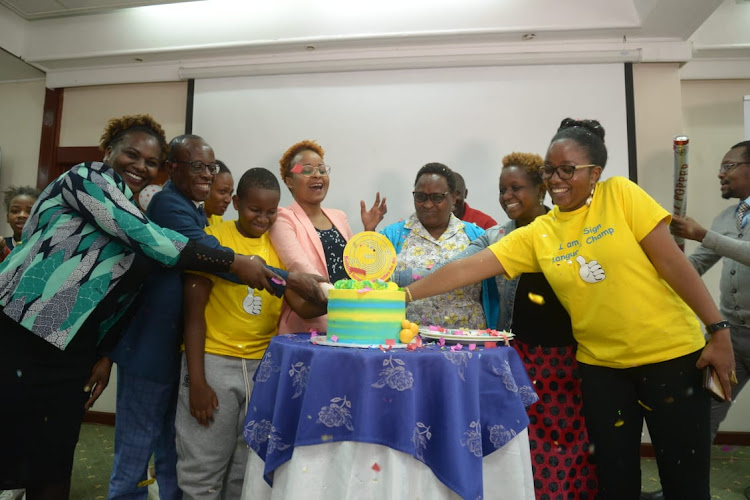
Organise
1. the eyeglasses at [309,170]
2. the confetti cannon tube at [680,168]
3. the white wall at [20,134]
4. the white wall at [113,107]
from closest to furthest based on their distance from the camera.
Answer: the confetti cannon tube at [680,168]
the eyeglasses at [309,170]
the white wall at [113,107]
the white wall at [20,134]

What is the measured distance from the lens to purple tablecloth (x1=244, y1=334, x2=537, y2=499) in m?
1.66

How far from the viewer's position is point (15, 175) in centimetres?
569

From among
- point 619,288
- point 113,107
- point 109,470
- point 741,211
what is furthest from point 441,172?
point 113,107

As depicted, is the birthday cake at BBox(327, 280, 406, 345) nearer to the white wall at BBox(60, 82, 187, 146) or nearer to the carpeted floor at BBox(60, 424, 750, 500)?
the carpeted floor at BBox(60, 424, 750, 500)

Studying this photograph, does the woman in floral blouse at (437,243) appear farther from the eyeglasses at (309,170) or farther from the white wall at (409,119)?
the white wall at (409,119)

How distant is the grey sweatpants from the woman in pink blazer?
33 centimetres

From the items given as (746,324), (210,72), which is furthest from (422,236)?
(210,72)

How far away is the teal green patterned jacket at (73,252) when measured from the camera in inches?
73.4

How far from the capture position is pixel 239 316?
7.79 ft

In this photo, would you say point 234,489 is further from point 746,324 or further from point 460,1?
point 460,1

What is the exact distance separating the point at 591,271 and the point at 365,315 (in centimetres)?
99

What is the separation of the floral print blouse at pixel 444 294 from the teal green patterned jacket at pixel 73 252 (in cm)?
131

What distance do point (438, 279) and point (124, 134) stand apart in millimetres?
1767

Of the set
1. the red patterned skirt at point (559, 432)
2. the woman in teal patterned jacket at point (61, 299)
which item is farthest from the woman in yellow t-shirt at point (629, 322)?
the woman in teal patterned jacket at point (61, 299)
